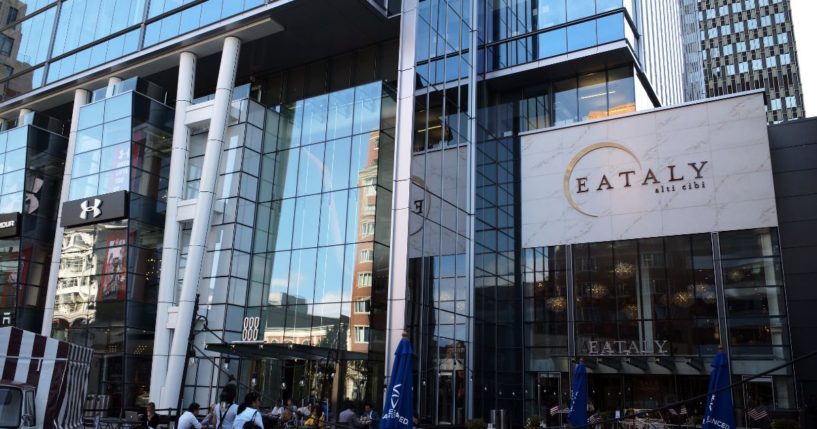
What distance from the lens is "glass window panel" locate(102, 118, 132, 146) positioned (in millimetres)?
32312

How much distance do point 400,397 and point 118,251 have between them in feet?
71.6

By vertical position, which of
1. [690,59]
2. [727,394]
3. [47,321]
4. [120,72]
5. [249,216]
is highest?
[690,59]

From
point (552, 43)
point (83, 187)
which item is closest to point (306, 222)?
point (83, 187)

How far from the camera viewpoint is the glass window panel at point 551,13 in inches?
1274

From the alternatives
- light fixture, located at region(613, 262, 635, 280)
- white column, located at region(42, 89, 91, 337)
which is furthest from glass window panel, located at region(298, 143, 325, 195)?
light fixture, located at region(613, 262, 635, 280)

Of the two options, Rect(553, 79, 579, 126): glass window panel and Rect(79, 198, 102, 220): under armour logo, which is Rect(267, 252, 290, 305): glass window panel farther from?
Rect(553, 79, 579, 126): glass window panel

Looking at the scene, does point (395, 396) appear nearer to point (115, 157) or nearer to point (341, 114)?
point (341, 114)

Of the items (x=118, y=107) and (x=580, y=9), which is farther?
(x=118, y=107)

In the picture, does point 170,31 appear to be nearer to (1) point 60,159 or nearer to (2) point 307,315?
(1) point 60,159

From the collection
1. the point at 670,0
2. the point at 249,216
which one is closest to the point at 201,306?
the point at 249,216

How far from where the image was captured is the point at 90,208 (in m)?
32.4

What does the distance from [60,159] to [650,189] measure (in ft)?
105

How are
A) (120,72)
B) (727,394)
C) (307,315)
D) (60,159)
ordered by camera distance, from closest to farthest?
(727,394) → (307,315) → (120,72) → (60,159)

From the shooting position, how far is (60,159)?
38.7 meters
